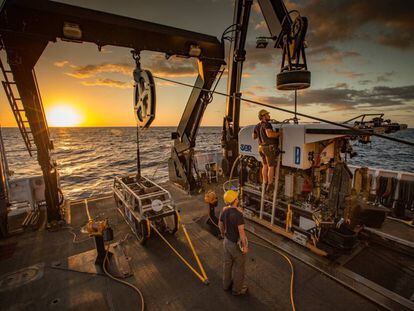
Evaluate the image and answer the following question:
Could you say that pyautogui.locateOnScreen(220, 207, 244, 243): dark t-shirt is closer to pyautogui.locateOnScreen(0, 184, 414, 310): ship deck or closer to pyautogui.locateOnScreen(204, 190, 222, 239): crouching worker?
pyautogui.locateOnScreen(0, 184, 414, 310): ship deck

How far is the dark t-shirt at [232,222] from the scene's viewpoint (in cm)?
423

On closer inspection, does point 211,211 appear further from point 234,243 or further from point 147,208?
point 234,243

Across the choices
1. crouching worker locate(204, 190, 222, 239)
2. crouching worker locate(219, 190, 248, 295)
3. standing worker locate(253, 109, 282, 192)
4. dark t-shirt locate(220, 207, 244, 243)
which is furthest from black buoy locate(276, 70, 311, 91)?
crouching worker locate(204, 190, 222, 239)

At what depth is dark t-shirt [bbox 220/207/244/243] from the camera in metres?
4.23

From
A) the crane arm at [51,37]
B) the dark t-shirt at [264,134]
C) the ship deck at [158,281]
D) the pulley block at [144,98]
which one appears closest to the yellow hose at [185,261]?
the ship deck at [158,281]

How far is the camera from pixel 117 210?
29.8ft

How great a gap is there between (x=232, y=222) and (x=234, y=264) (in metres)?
0.98

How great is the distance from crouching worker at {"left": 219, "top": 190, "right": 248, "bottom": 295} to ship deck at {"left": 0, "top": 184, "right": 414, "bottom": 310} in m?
0.35

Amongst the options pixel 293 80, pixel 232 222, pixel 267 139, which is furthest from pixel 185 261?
pixel 293 80

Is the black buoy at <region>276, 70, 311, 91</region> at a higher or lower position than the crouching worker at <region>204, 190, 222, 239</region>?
higher

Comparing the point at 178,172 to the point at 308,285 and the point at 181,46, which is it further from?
the point at 308,285

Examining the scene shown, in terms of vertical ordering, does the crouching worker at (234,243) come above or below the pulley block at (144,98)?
below

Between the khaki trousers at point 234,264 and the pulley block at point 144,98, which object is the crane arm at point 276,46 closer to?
the pulley block at point 144,98

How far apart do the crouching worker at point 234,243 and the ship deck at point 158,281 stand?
1.15 ft
